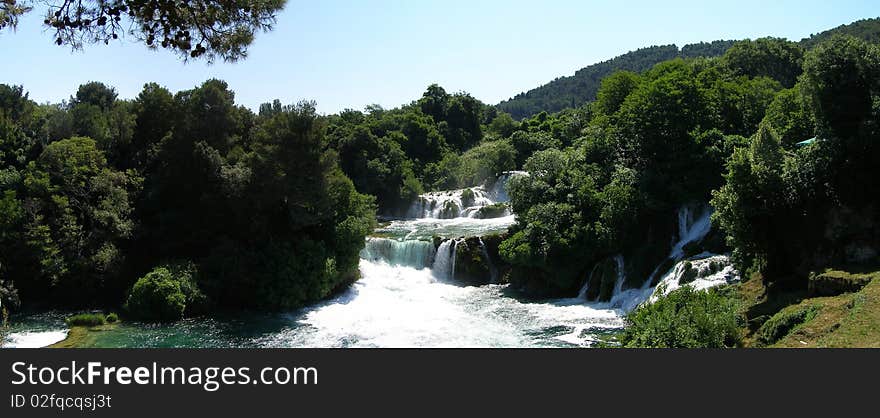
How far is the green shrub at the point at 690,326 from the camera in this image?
1365 cm

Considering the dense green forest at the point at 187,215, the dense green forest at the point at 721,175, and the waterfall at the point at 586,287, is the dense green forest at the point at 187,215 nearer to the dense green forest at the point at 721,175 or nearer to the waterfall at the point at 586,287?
the dense green forest at the point at 721,175

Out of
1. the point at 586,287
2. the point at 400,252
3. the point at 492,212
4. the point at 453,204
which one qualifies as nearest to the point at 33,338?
the point at 400,252

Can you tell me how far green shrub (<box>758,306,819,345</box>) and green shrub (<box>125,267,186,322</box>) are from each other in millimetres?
20469

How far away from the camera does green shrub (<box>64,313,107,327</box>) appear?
23312mm

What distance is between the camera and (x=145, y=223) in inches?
1138

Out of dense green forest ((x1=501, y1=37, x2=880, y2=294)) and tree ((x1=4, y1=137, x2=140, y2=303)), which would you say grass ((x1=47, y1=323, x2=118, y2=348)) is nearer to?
tree ((x1=4, y1=137, x2=140, y2=303))

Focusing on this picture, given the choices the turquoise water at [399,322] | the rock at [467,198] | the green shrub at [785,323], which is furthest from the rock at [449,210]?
the green shrub at [785,323]

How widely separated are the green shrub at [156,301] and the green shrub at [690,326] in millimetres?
17405

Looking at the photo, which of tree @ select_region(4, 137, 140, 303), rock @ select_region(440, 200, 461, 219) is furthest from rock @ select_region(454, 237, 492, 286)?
tree @ select_region(4, 137, 140, 303)

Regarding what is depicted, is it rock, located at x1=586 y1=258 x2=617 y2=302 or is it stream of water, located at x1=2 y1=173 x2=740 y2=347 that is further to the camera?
rock, located at x1=586 y1=258 x2=617 y2=302

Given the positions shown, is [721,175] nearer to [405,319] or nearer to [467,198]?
[405,319]

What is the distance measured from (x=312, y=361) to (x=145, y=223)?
23.5 metres

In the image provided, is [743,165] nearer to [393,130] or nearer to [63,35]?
[63,35]

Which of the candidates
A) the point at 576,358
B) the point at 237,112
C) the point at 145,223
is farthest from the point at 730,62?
the point at 576,358
